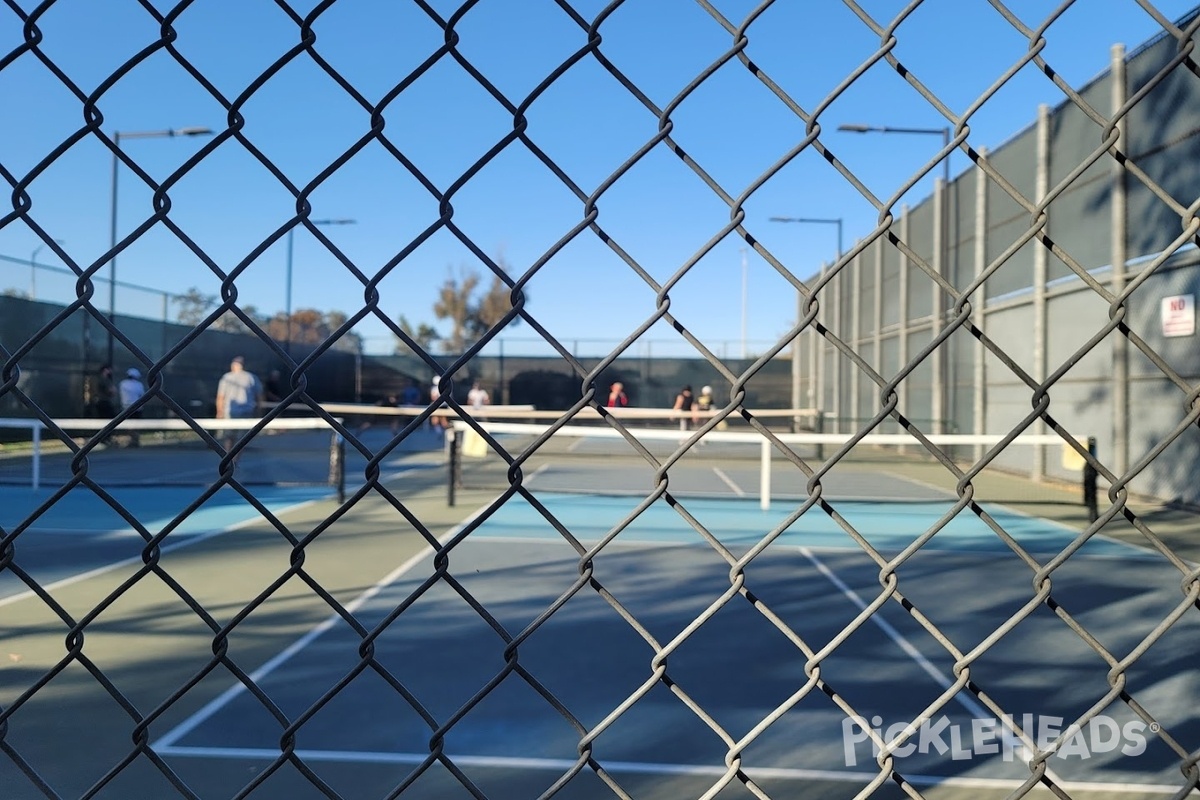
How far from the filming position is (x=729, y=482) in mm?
12469

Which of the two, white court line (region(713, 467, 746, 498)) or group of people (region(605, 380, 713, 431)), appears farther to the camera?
group of people (region(605, 380, 713, 431))

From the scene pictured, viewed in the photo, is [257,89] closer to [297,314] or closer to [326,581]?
[326,581]

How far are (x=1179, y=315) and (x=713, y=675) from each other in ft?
25.7

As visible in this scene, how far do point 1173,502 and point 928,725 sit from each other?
7603 mm

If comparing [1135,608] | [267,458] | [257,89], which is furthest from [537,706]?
[267,458]

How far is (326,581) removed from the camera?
5.65 m

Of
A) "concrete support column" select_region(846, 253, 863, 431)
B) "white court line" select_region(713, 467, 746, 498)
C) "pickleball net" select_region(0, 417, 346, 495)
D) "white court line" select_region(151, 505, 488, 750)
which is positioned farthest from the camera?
"concrete support column" select_region(846, 253, 863, 431)

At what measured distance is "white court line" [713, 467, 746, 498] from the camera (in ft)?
36.6

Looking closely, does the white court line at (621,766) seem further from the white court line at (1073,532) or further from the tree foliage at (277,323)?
the tree foliage at (277,323)

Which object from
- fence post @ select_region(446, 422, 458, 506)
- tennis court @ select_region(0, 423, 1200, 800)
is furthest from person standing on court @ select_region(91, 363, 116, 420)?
fence post @ select_region(446, 422, 458, 506)

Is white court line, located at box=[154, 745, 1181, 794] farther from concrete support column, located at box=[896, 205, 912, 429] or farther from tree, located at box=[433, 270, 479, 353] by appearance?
tree, located at box=[433, 270, 479, 353]

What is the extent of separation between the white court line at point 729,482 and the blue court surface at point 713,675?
4489 millimetres

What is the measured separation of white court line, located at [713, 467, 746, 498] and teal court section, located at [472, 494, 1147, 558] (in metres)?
0.84

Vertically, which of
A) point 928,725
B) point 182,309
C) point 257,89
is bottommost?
point 928,725
